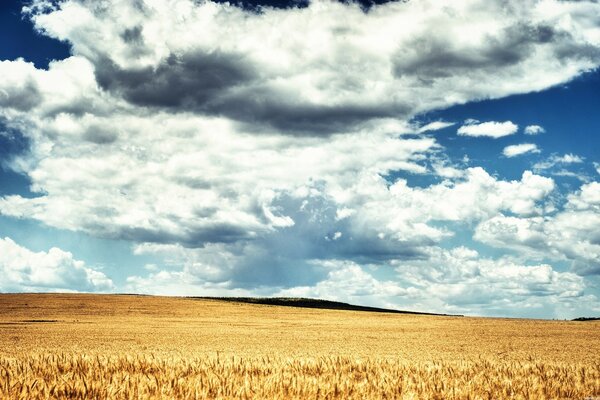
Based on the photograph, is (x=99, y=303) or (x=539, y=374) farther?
(x=99, y=303)

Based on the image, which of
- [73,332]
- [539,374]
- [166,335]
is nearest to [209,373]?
[539,374]

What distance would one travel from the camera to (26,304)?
2931 inches

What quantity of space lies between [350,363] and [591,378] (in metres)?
5.61

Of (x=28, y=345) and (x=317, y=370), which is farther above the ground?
(x=317, y=370)

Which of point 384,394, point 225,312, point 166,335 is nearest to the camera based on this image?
point 384,394

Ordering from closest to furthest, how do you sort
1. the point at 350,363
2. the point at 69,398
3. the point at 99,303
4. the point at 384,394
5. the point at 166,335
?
1. the point at 69,398
2. the point at 384,394
3. the point at 350,363
4. the point at 166,335
5. the point at 99,303

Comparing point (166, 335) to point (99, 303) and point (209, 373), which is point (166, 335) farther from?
point (99, 303)

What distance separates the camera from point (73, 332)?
3912cm

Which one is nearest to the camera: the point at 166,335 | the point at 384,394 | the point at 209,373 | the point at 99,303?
the point at 384,394

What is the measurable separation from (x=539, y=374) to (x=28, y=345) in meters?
25.4

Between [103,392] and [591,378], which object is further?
[591,378]

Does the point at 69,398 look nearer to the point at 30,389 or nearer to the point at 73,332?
the point at 30,389

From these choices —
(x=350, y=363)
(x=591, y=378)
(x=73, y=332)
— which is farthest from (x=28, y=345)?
(x=591, y=378)

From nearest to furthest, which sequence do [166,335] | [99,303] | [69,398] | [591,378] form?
[69,398], [591,378], [166,335], [99,303]
